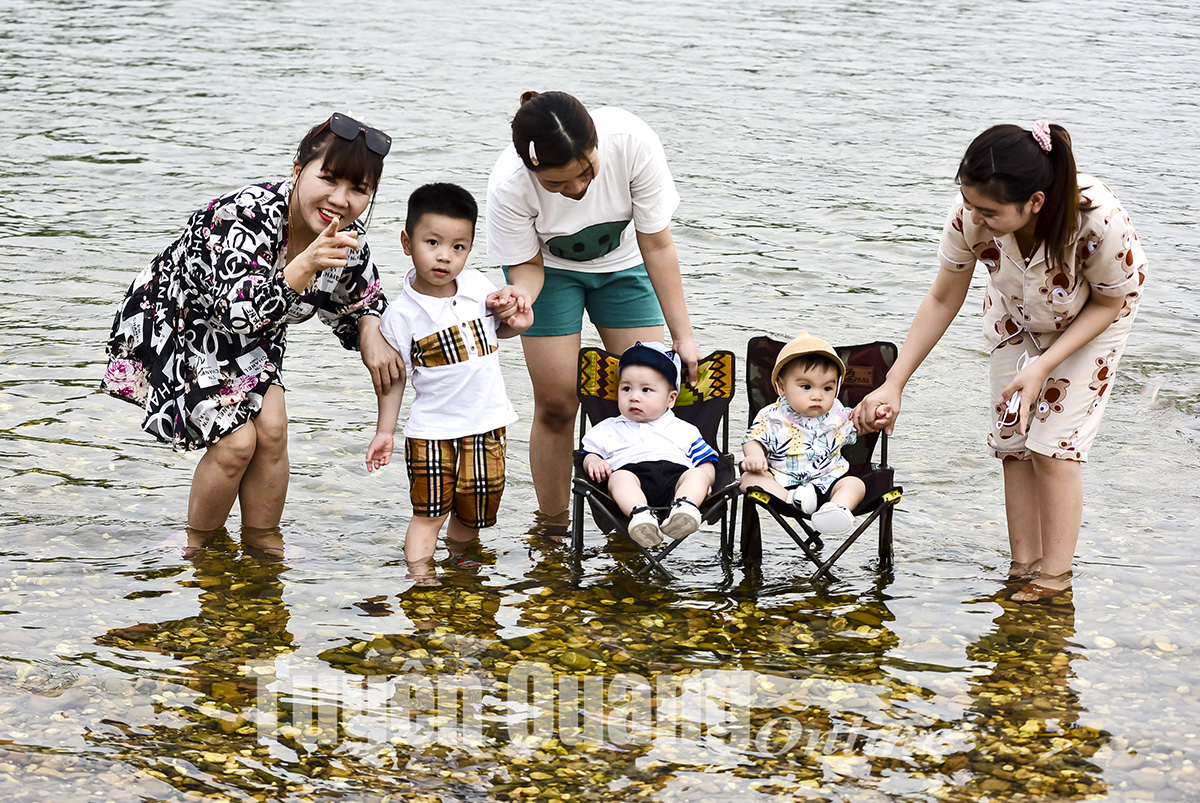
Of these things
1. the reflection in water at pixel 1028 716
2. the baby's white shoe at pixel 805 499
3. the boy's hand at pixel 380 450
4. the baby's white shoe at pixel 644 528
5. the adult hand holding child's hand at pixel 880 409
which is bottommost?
the reflection in water at pixel 1028 716

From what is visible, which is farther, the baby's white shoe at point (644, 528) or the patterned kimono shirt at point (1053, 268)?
the baby's white shoe at point (644, 528)

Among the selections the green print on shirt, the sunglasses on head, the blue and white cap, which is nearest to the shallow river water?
the blue and white cap

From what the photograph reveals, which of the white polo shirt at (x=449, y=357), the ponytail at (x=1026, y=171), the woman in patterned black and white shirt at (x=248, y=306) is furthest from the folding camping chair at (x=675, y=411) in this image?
the ponytail at (x=1026, y=171)

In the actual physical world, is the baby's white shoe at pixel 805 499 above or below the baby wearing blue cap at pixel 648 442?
below

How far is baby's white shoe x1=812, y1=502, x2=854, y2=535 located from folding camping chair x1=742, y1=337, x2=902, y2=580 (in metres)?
0.13

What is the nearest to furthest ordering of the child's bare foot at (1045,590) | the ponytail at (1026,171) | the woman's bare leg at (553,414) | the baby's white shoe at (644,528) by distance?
the ponytail at (1026,171), the baby's white shoe at (644,528), the child's bare foot at (1045,590), the woman's bare leg at (553,414)

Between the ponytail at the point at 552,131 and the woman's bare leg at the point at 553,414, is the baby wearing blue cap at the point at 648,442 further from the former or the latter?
the ponytail at the point at 552,131

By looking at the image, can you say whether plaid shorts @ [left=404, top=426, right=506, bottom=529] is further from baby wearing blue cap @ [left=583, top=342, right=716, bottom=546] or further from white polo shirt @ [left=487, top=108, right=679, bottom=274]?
white polo shirt @ [left=487, top=108, right=679, bottom=274]

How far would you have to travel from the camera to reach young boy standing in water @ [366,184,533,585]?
4555 mm

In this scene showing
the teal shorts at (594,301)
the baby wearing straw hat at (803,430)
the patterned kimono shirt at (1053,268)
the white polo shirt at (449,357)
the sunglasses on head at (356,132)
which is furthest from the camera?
the teal shorts at (594,301)

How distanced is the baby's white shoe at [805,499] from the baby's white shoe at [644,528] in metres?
0.57

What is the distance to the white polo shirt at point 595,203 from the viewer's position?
4637 millimetres

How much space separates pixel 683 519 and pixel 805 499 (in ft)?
1.81

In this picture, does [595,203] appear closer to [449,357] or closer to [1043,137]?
[449,357]
